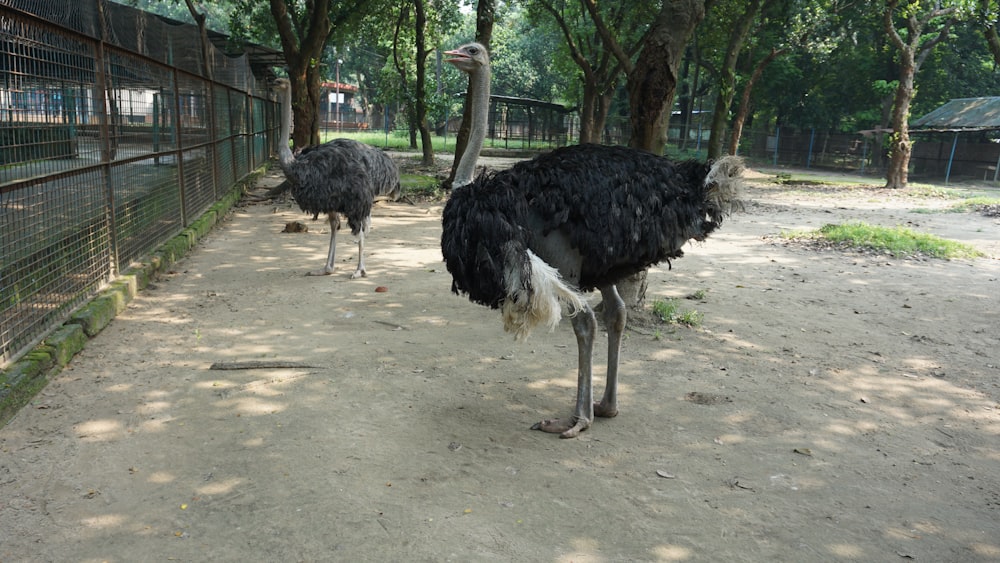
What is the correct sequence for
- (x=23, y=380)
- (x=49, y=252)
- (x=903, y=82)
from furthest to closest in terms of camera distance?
(x=903, y=82) < (x=49, y=252) < (x=23, y=380)

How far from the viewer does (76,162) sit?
18.3 feet

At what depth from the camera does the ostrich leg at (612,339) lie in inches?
154

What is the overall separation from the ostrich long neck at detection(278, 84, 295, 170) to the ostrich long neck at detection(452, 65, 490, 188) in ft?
10.9

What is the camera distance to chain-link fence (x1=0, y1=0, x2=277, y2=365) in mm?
4355

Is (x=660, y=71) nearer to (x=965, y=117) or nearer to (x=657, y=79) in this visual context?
(x=657, y=79)

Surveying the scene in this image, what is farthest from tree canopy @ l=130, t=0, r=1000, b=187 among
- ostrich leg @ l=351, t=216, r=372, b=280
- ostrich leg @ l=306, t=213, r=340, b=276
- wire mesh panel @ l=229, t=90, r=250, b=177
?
ostrich leg @ l=306, t=213, r=340, b=276

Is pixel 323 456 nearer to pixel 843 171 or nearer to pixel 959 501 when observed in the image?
pixel 959 501

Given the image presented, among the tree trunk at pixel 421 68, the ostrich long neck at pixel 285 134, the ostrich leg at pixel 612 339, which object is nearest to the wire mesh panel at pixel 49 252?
the ostrich long neck at pixel 285 134

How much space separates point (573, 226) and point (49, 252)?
344cm

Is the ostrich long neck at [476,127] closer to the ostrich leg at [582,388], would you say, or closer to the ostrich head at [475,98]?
the ostrich head at [475,98]

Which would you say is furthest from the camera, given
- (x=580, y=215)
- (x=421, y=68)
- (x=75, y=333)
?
(x=421, y=68)

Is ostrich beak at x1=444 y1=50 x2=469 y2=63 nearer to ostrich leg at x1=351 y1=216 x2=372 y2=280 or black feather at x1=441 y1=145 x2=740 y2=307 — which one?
black feather at x1=441 y1=145 x2=740 y2=307

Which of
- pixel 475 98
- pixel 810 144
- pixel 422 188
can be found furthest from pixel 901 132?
pixel 475 98

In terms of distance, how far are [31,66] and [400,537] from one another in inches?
152
